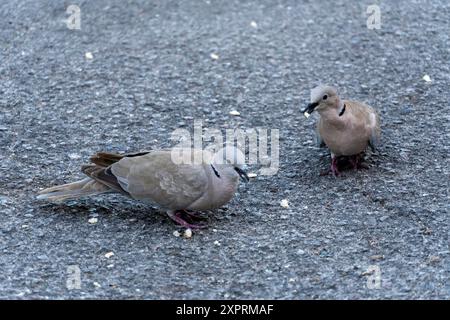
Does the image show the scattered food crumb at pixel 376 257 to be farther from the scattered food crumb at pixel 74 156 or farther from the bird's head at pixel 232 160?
the scattered food crumb at pixel 74 156

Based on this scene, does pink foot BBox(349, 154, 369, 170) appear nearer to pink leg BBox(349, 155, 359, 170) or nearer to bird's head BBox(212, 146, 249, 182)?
pink leg BBox(349, 155, 359, 170)

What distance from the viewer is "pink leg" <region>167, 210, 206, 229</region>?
4.85 meters

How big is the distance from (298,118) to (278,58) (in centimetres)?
112

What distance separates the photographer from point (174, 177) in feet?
15.6

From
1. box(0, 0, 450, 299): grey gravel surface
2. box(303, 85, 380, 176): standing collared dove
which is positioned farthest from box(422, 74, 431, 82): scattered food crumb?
box(303, 85, 380, 176): standing collared dove

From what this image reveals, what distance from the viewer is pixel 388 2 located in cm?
827

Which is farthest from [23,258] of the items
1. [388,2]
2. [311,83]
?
[388,2]

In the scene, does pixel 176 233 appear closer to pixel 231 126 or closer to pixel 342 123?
pixel 342 123

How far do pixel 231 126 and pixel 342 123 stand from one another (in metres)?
1.17

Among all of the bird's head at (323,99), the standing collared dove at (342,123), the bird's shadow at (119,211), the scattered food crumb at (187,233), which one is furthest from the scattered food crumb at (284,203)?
the scattered food crumb at (187,233)

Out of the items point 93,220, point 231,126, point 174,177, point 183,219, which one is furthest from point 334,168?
point 93,220
